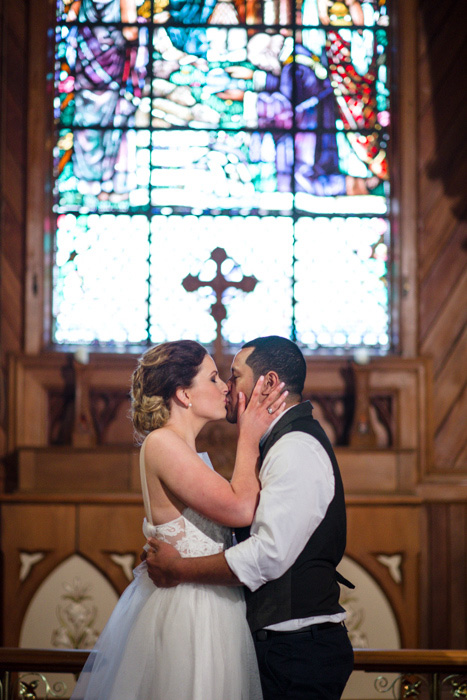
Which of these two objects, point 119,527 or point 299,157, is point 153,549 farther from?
point 299,157

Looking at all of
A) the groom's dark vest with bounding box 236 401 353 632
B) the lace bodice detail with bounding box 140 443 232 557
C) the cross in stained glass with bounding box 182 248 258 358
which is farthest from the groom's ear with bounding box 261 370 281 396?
the cross in stained glass with bounding box 182 248 258 358

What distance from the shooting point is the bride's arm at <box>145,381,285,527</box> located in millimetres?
2402

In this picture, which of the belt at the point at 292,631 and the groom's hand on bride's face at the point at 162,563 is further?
the groom's hand on bride's face at the point at 162,563

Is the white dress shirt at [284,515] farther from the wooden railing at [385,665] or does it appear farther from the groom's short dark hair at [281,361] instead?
the wooden railing at [385,665]

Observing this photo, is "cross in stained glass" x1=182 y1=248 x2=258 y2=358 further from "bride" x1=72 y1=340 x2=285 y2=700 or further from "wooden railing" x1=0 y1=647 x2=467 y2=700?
"wooden railing" x1=0 y1=647 x2=467 y2=700

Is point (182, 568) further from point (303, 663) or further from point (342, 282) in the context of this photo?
point (342, 282)

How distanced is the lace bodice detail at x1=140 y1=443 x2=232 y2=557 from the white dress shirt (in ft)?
0.83

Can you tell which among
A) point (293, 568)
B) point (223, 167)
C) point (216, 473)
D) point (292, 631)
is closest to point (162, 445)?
point (216, 473)

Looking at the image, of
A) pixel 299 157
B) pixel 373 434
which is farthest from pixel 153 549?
pixel 299 157

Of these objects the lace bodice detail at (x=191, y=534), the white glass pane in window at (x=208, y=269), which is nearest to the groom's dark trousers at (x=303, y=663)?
the lace bodice detail at (x=191, y=534)

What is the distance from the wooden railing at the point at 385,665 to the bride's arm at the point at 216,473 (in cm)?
72

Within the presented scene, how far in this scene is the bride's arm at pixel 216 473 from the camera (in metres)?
2.40

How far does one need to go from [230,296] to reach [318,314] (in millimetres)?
633

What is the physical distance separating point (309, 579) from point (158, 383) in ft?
2.65
